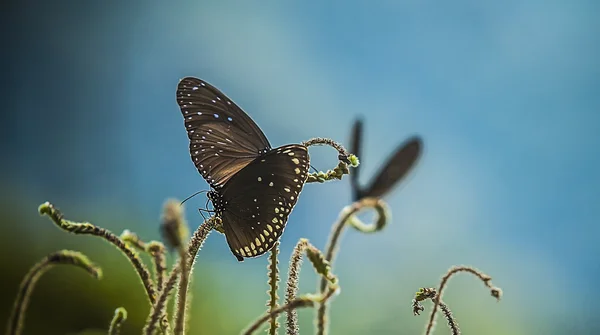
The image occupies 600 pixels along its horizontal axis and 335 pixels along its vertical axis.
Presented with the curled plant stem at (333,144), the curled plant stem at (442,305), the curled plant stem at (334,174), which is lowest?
the curled plant stem at (442,305)

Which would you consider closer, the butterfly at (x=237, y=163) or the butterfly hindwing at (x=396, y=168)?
the butterfly hindwing at (x=396, y=168)

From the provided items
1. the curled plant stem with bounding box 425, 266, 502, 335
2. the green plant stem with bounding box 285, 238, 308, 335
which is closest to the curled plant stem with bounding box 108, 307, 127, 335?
the green plant stem with bounding box 285, 238, 308, 335

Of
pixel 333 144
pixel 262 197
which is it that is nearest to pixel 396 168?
pixel 333 144

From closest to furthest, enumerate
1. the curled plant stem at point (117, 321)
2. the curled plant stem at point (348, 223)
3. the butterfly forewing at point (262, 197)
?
the curled plant stem at point (348, 223)
the curled plant stem at point (117, 321)
the butterfly forewing at point (262, 197)

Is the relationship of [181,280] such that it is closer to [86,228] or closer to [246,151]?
[86,228]

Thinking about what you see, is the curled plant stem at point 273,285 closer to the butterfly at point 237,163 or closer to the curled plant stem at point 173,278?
the curled plant stem at point 173,278

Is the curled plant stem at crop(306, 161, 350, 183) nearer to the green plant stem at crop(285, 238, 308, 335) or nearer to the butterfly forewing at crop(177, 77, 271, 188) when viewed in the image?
the green plant stem at crop(285, 238, 308, 335)

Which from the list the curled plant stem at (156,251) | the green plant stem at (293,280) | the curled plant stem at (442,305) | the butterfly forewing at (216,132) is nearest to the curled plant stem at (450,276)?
the curled plant stem at (442,305)
